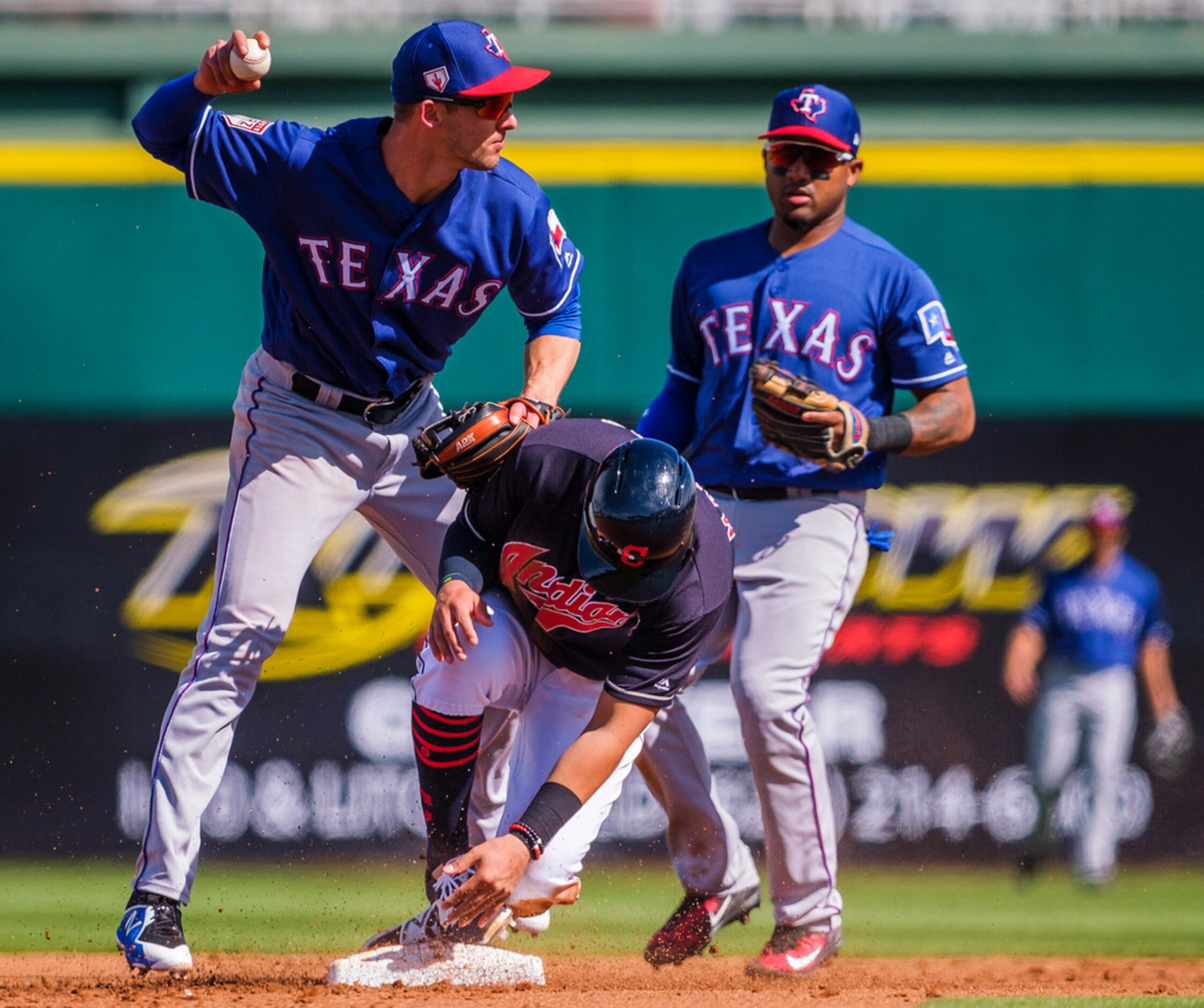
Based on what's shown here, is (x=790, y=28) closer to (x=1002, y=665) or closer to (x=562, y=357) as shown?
(x=1002, y=665)

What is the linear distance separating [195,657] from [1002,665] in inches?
137

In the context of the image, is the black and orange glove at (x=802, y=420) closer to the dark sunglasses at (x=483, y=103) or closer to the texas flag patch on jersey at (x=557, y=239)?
the texas flag patch on jersey at (x=557, y=239)

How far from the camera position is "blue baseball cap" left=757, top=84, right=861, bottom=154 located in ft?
12.1

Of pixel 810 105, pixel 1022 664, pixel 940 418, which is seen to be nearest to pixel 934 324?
pixel 940 418

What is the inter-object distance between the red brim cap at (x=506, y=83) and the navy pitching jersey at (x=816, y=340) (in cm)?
91

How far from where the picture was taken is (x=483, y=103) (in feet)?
10.1

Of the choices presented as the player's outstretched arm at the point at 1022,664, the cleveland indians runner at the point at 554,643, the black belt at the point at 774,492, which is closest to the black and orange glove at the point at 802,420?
the black belt at the point at 774,492

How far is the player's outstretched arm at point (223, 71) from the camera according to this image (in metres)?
2.89

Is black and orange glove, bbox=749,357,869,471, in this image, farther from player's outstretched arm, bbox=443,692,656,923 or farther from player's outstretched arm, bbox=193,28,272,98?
player's outstretched arm, bbox=193,28,272,98

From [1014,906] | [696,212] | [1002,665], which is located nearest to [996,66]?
[696,212]

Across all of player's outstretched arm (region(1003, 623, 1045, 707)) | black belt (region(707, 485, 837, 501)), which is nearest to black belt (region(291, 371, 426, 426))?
black belt (region(707, 485, 837, 501))

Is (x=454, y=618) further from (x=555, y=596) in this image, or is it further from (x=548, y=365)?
(x=548, y=365)

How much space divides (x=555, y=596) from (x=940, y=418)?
3.88 feet

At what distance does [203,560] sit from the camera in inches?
→ 219
